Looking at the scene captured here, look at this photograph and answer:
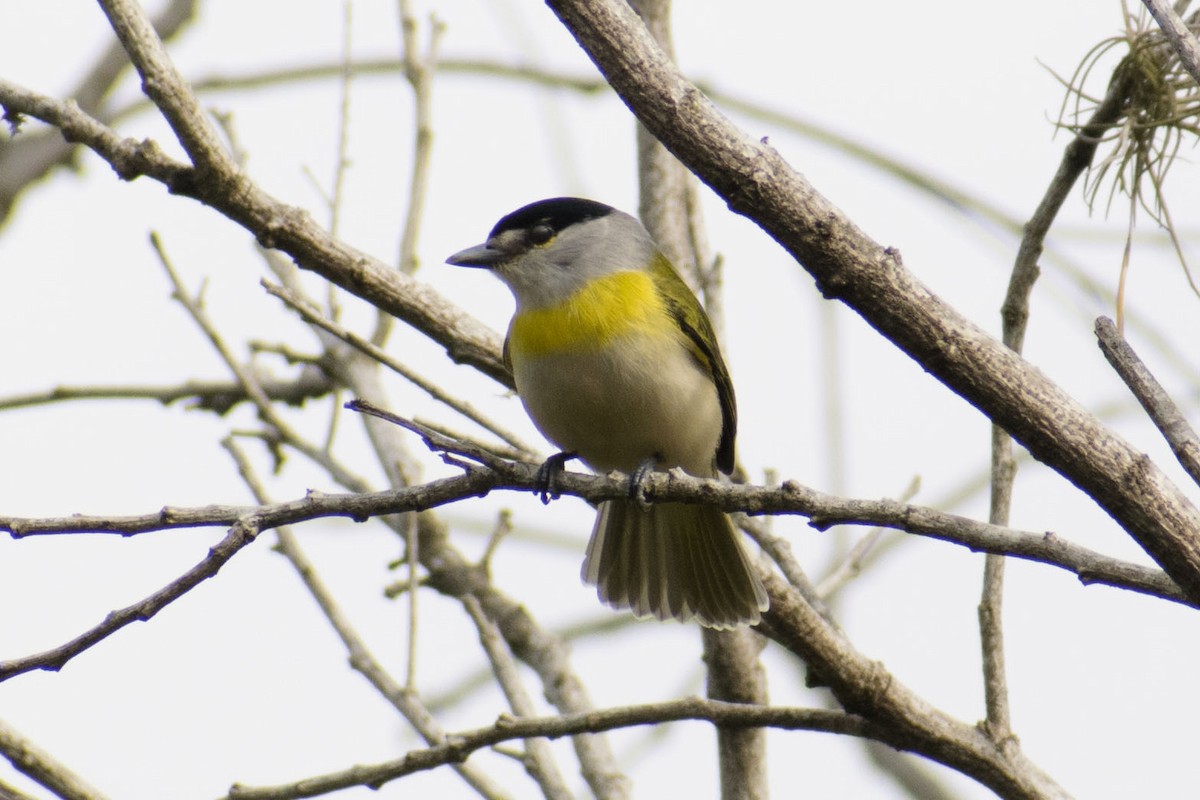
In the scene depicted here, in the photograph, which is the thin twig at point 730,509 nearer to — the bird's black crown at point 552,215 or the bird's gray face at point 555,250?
the bird's gray face at point 555,250

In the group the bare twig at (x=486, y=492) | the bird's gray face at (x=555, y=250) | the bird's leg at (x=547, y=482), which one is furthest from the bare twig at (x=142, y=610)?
the bird's gray face at (x=555, y=250)

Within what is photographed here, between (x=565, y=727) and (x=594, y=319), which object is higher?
(x=594, y=319)

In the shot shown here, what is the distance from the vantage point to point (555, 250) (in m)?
5.31

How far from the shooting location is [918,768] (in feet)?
22.2

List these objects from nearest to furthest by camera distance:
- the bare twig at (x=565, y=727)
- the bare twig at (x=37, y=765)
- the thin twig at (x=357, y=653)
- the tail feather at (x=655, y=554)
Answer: the bare twig at (x=37, y=765)
the bare twig at (x=565, y=727)
the thin twig at (x=357, y=653)
the tail feather at (x=655, y=554)

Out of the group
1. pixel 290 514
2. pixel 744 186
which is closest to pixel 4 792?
pixel 290 514

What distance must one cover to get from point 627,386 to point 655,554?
86 cm

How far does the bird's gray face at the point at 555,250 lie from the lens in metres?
5.05

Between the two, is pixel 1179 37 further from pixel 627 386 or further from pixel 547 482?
pixel 627 386

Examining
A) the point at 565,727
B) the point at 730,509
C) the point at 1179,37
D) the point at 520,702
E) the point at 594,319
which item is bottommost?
the point at 565,727

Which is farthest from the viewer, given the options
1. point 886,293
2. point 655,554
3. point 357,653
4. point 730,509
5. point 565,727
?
point 655,554

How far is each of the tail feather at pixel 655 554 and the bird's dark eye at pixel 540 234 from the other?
43.1 inches

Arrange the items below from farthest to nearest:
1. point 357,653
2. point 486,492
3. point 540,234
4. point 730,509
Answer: point 540,234 < point 357,653 < point 486,492 < point 730,509

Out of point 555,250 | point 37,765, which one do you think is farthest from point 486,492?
point 555,250
